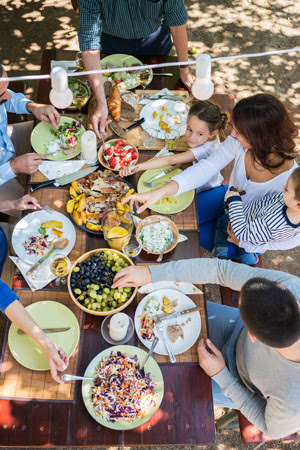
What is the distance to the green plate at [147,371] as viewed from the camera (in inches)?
80.2

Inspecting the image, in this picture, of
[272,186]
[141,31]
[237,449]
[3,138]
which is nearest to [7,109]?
[3,138]

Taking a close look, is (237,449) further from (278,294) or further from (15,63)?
(15,63)

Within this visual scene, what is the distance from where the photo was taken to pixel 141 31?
349 centimetres

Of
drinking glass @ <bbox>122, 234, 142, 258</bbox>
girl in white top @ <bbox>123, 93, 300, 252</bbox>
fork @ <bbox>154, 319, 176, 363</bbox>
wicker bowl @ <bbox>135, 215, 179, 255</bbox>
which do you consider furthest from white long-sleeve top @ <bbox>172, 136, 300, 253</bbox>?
fork @ <bbox>154, 319, 176, 363</bbox>

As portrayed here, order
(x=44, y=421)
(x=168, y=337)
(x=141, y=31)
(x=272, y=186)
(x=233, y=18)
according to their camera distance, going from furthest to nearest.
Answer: (x=233, y=18) → (x=141, y=31) → (x=272, y=186) → (x=168, y=337) → (x=44, y=421)

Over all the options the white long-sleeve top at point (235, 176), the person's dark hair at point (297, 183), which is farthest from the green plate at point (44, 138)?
the person's dark hair at point (297, 183)

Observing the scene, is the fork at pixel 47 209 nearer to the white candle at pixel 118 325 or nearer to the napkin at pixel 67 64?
the white candle at pixel 118 325

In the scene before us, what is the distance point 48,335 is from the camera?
2.27m

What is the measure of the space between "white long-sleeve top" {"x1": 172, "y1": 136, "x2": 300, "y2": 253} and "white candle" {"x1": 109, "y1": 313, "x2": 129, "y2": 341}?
100cm

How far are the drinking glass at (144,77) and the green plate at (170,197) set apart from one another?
794 millimetres

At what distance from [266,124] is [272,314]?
1.34m

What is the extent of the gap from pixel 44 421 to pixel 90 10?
2984 millimetres

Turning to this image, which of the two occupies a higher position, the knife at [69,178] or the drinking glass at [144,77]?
the drinking glass at [144,77]

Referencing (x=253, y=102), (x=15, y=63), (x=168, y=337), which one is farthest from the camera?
(x=15, y=63)
